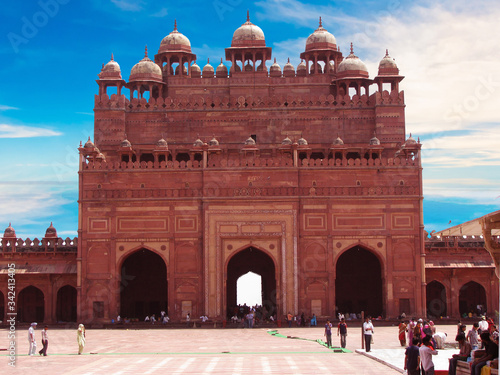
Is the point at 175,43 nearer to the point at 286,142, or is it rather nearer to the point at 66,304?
the point at 286,142

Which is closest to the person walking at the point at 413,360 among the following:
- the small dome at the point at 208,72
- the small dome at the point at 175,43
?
the small dome at the point at 208,72

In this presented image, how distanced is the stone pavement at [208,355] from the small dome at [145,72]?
13.0 meters

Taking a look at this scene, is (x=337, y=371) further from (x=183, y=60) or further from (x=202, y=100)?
(x=183, y=60)

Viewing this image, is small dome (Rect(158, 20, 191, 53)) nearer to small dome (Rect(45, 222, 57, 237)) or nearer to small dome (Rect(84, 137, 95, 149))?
small dome (Rect(84, 137, 95, 149))

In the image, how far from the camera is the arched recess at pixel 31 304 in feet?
115

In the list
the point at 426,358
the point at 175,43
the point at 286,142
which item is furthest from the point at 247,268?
the point at 426,358

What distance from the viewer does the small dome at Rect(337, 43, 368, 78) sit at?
1425 inches

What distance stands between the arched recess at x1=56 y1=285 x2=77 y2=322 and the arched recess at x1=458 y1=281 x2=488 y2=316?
17.7 m

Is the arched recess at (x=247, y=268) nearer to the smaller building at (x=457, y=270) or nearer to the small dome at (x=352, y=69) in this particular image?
the smaller building at (x=457, y=270)

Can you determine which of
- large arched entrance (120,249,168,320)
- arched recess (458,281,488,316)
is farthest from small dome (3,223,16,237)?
arched recess (458,281,488,316)

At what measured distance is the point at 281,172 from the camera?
1257 inches

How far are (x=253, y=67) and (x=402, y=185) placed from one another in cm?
1000

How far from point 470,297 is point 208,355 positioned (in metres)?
19.5

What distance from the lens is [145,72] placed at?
1421 inches
